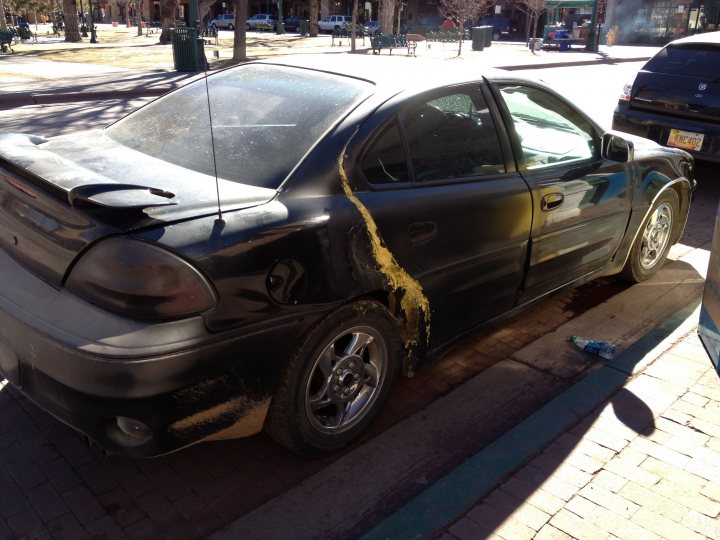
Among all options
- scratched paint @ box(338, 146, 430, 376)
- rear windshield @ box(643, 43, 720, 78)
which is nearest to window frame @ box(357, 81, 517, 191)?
scratched paint @ box(338, 146, 430, 376)

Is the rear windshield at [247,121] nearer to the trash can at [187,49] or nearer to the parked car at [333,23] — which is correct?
the trash can at [187,49]

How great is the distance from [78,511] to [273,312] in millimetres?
1136

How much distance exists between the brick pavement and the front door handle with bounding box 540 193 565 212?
105 centimetres

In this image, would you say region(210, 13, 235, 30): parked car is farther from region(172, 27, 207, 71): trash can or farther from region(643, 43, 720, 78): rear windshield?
region(643, 43, 720, 78): rear windshield

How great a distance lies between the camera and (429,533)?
8.56 feet

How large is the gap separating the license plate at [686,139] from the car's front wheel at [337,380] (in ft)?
17.9


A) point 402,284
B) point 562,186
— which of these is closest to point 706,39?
point 562,186

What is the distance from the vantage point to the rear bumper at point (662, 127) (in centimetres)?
710

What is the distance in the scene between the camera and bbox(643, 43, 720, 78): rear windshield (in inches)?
291

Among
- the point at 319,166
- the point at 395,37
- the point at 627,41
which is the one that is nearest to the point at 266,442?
the point at 319,166

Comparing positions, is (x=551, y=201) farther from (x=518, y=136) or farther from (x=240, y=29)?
(x=240, y=29)

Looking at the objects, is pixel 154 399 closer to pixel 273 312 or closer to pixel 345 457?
pixel 273 312

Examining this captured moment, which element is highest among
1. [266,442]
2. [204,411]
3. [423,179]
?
[423,179]

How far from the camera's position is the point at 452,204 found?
10.7 feet
